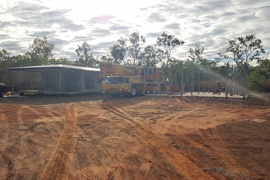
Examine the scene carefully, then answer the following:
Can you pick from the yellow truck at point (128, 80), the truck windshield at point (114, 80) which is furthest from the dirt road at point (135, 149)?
the truck windshield at point (114, 80)

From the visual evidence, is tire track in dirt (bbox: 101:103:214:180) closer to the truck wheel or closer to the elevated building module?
the truck wheel

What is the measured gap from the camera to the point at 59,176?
4234 mm

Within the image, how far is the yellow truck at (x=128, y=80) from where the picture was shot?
68.2 feet

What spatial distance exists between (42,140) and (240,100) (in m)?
14.1

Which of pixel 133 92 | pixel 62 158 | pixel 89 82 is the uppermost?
pixel 89 82

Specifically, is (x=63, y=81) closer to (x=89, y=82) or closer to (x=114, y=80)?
(x=89, y=82)

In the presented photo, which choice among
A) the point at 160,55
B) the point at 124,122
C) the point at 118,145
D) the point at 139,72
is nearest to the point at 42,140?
the point at 118,145

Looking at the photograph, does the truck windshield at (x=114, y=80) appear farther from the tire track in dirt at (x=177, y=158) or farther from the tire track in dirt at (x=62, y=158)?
the tire track in dirt at (x=177, y=158)

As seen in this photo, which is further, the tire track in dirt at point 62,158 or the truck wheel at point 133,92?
the truck wheel at point 133,92

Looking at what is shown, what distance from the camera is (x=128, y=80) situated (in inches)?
836

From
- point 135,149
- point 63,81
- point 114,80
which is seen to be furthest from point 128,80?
point 135,149

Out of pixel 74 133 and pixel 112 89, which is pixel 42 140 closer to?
pixel 74 133

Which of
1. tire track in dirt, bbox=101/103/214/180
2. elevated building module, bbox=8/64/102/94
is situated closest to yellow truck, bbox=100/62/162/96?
elevated building module, bbox=8/64/102/94

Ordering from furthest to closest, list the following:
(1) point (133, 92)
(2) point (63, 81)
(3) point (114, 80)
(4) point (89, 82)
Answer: (4) point (89, 82) < (2) point (63, 81) < (1) point (133, 92) < (3) point (114, 80)
